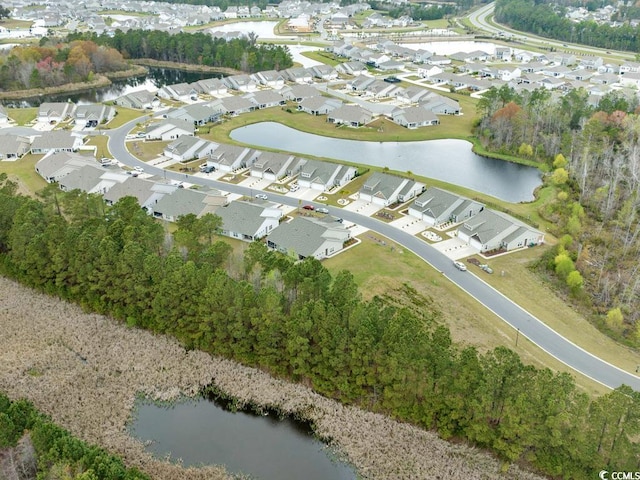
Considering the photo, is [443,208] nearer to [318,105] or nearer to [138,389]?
[138,389]

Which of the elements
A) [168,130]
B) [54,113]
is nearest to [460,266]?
[168,130]

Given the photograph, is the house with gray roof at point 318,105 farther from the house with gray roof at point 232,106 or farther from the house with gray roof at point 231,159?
the house with gray roof at point 231,159

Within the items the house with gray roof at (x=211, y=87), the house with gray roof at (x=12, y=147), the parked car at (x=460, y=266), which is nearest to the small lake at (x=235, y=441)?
the parked car at (x=460, y=266)

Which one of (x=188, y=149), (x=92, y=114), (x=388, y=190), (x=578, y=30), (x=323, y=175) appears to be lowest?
(x=388, y=190)

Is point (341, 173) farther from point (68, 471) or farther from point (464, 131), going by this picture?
point (68, 471)

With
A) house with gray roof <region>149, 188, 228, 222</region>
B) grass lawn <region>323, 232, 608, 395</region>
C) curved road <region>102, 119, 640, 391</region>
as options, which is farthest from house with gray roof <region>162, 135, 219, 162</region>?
grass lawn <region>323, 232, 608, 395</region>

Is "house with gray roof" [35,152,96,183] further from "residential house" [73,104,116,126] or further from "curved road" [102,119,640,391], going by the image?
"residential house" [73,104,116,126]
